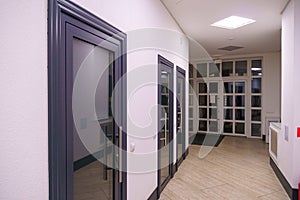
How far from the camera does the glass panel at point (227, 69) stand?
920cm

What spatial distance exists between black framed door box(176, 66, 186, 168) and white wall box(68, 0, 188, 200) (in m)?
1.44

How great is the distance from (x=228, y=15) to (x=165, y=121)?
253cm

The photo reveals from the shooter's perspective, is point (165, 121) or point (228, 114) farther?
point (228, 114)

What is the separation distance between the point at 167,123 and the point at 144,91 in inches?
58.7

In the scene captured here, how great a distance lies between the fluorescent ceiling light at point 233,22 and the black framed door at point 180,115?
1.37 metres

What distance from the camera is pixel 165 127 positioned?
4.11m

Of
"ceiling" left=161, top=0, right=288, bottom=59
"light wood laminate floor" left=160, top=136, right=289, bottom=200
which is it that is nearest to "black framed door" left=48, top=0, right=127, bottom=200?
"light wood laminate floor" left=160, top=136, right=289, bottom=200

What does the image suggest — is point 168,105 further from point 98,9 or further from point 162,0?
point 98,9

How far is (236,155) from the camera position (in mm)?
6121

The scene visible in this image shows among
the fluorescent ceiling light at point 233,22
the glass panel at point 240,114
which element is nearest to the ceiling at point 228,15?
the fluorescent ceiling light at point 233,22

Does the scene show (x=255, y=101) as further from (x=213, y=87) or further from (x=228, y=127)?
(x=213, y=87)

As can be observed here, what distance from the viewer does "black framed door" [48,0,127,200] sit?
4.30ft
